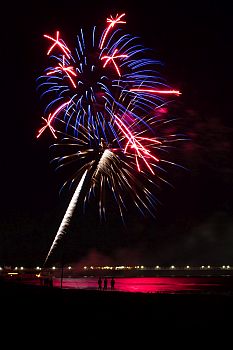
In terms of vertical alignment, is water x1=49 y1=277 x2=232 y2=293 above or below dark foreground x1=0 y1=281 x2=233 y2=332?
above

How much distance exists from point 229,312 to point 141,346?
870cm

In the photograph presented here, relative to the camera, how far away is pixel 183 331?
13883 millimetres

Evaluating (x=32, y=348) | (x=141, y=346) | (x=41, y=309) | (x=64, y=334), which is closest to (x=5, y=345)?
(x=32, y=348)

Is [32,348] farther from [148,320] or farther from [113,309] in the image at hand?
[113,309]

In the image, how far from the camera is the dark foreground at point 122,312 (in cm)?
1525

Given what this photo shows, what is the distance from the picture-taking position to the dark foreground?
50.0ft

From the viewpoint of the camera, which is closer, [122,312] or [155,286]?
[122,312]

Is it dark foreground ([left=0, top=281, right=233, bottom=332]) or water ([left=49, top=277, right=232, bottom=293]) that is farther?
water ([left=49, top=277, right=232, bottom=293])

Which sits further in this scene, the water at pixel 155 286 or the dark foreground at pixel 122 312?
the water at pixel 155 286

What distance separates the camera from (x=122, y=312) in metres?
18.5

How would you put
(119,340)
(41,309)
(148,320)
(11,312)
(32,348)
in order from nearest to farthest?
(32,348) → (119,340) → (148,320) → (11,312) → (41,309)

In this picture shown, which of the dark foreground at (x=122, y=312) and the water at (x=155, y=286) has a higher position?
the water at (x=155, y=286)

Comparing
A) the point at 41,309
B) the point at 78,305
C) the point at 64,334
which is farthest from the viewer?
the point at 78,305

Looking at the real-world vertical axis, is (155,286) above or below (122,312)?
above
